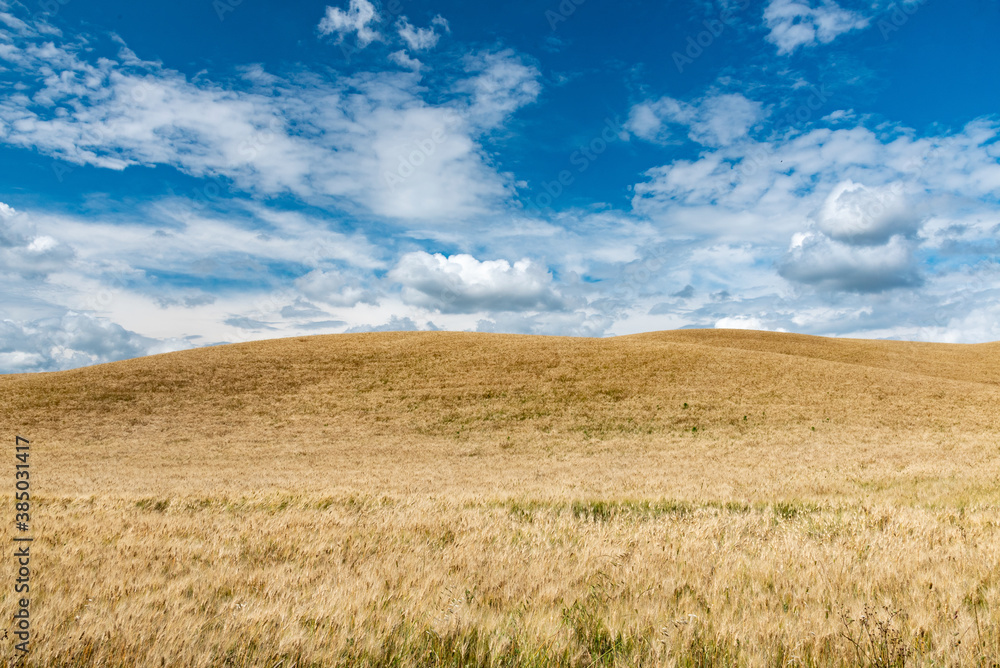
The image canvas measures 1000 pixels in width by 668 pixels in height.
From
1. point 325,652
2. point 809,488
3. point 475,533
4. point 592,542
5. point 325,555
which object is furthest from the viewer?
point 809,488

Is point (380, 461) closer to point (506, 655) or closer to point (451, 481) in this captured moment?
point (451, 481)

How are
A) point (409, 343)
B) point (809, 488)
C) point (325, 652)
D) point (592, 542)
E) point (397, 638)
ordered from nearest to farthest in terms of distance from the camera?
1. point (325, 652)
2. point (397, 638)
3. point (592, 542)
4. point (809, 488)
5. point (409, 343)

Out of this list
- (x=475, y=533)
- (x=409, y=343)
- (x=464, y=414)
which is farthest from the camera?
(x=409, y=343)

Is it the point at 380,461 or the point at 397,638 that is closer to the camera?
the point at 397,638

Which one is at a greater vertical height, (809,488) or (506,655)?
(506,655)

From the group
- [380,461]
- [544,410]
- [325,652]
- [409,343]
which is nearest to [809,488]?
[325,652]

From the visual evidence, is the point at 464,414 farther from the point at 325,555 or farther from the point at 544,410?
the point at 325,555

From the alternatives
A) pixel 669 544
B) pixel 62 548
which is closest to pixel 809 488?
pixel 669 544

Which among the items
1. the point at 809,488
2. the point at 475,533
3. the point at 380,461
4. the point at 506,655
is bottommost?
the point at 380,461

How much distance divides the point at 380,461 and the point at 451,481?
Answer: 7740 millimetres

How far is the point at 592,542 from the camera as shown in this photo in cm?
601

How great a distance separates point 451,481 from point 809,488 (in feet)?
43.6

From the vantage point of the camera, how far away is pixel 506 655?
3.21 meters

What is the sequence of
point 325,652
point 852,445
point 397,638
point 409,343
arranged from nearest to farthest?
1. point 325,652
2. point 397,638
3. point 852,445
4. point 409,343
